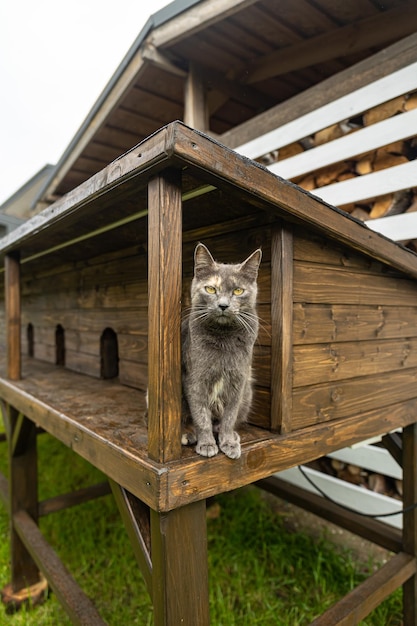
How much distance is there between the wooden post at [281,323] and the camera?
4.49 feet

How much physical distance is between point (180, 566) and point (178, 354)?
64 centimetres

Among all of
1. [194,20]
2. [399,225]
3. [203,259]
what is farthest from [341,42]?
[203,259]

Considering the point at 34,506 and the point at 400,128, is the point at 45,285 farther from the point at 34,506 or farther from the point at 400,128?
the point at 400,128

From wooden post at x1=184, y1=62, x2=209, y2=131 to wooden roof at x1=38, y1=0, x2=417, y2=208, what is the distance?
1cm

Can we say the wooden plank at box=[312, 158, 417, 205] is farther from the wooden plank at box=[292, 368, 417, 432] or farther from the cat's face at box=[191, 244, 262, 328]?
the cat's face at box=[191, 244, 262, 328]

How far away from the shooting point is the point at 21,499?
2525 millimetres

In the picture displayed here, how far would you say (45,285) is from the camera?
3.40 m

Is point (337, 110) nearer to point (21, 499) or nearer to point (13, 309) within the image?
point (13, 309)

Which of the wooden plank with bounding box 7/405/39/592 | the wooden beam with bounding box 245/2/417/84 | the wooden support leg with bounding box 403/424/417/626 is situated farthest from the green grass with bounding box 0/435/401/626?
the wooden beam with bounding box 245/2/417/84

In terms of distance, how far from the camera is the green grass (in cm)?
232

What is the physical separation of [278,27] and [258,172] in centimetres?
245

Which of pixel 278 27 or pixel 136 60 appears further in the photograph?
pixel 136 60

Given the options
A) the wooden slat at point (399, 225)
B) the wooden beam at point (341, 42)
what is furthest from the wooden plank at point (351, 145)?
the wooden beam at point (341, 42)

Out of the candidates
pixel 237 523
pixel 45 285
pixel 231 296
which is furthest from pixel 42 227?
pixel 237 523
